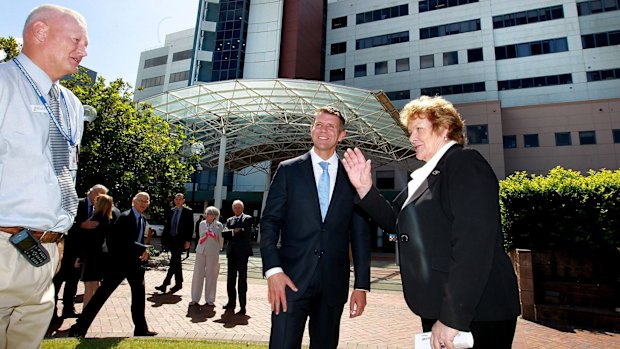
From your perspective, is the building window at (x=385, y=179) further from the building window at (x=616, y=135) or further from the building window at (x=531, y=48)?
the building window at (x=616, y=135)

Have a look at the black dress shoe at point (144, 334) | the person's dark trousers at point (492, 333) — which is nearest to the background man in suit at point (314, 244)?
the person's dark trousers at point (492, 333)

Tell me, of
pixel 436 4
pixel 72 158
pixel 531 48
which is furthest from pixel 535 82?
pixel 72 158

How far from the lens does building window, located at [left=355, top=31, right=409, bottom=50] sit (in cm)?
3751

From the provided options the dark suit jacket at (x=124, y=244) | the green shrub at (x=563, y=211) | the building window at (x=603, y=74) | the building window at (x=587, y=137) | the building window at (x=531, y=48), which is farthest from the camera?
the building window at (x=531, y=48)

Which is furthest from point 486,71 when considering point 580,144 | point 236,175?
point 236,175

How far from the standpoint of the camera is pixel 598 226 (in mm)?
6258

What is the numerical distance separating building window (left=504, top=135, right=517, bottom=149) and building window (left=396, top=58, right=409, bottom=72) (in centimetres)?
1269

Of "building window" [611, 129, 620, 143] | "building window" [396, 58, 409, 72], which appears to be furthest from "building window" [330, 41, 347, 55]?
"building window" [611, 129, 620, 143]

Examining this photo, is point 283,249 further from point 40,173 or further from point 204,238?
point 204,238

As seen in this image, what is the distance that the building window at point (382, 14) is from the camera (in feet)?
126

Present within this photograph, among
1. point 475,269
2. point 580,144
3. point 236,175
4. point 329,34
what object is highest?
point 329,34

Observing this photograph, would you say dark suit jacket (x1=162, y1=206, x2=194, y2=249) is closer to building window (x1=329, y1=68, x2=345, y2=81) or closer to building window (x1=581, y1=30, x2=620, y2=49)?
building window (x1=329, y1=68, x2=345, y2=81)

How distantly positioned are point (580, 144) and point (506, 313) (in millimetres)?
34880

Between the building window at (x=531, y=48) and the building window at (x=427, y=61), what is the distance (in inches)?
239
